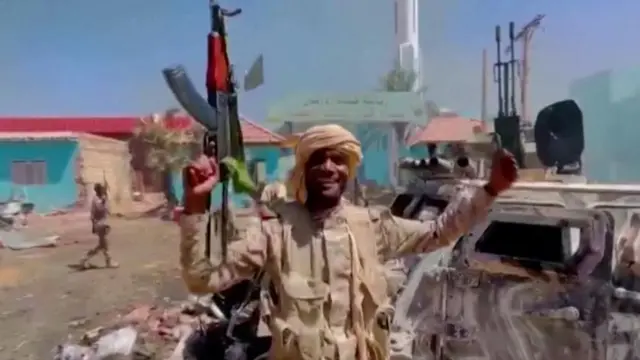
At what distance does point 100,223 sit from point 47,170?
260mm

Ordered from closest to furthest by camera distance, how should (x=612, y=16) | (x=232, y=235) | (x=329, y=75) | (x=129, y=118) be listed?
(x=232, y=235)
(x=129, y=118)
(x=329, y=75)
(x=612, y=16)

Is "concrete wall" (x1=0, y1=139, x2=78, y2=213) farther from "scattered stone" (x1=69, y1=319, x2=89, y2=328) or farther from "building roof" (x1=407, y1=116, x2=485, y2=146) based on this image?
"building roof" (x1=407, y1=116, x2=485, y2=146)

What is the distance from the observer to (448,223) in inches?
57.8

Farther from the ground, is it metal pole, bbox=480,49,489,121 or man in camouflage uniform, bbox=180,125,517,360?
metal pole, bbox=480,49,489,121

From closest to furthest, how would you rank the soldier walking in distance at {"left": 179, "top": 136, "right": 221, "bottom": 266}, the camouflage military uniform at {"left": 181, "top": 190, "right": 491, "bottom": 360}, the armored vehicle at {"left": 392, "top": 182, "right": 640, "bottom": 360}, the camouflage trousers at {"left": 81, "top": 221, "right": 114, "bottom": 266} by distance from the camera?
the soldier walking in distance at {"left": 179, "top": 136, "right": 221, "bottom": 266}, the camouflage military uniform at {"left": 181, "top": 190, "right": 491, "bottom": 360}, the armored vehicle at {"left": 392, "top": 182, "right": 640, "bottom": 360}, the camouflage trousers at {"left": 81, "top": 221, "right": 114, "bottom": 266}

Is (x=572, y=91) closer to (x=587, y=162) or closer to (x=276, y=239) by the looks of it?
(x=587, y=162)

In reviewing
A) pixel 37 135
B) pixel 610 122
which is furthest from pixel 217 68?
pixel 610 122

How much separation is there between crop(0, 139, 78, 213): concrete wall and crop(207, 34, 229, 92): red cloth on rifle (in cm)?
111

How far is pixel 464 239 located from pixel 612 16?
1.38m

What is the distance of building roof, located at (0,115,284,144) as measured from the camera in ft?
8.31

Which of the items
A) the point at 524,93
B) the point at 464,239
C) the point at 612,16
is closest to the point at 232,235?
the point at 464,239

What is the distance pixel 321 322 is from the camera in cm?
140

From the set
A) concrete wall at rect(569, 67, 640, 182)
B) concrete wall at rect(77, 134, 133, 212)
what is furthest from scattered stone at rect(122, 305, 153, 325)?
concrete wall at rect(569, 67, 640, 182)

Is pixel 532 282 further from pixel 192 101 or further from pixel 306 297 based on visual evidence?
pixel 192 101
